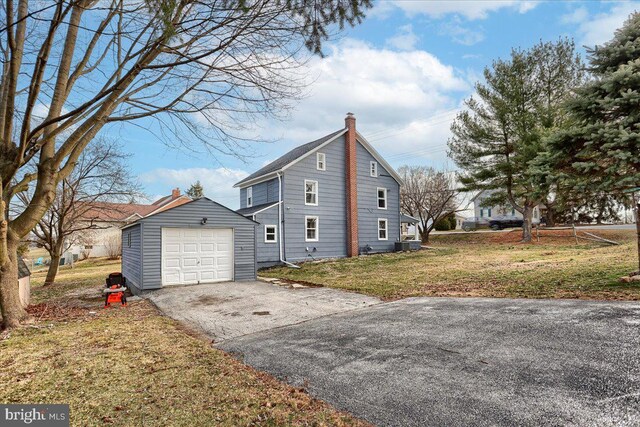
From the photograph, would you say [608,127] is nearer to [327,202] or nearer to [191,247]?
[191,247]

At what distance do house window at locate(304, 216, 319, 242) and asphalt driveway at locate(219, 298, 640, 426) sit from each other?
1238 centimetres

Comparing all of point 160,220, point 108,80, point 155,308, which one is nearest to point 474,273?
point 155,308

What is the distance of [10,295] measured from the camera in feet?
22.7

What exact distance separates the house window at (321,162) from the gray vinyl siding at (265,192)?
2.47 meters

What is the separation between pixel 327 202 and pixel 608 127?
534 inches

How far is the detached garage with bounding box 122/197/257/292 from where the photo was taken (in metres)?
11.9

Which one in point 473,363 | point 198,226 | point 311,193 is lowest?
point 473,363

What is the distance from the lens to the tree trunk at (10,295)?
267 inches

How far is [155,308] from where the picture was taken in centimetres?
931

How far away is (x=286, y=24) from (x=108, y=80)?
4.01 meters

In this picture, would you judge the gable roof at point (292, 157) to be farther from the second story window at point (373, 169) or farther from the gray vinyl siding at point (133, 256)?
the gray vinyl siding at point (133, 256)

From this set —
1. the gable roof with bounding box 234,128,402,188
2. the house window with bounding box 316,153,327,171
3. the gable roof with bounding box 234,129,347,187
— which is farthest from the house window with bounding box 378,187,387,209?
the gable roof with bounding box 234,129,347,187

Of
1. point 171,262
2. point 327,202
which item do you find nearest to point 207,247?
point 171,262

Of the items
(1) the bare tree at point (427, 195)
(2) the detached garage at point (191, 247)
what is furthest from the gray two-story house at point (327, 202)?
(1) the bare tree at point (427, 195)
